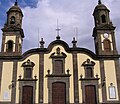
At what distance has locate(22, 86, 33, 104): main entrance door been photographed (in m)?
31.8

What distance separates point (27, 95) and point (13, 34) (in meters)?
8.95

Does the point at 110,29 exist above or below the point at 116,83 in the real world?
above

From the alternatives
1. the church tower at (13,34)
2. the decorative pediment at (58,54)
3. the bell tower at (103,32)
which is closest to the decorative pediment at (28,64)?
the church tower at (13,34)

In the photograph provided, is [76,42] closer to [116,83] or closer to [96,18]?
[96,18]

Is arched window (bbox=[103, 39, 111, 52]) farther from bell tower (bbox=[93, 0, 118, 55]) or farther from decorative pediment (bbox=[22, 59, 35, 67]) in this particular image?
decorative pediment (bbox=[22, 59, 35, 67])

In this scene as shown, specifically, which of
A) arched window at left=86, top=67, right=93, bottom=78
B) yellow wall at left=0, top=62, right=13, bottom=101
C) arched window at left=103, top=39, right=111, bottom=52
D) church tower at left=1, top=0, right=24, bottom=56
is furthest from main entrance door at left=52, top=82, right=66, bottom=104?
arched window at left=103, top=39, right=111, bottom=52

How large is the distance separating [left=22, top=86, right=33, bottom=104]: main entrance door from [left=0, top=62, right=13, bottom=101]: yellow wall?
1.83m

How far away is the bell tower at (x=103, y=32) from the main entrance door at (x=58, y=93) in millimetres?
6937

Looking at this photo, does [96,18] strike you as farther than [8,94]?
Yes

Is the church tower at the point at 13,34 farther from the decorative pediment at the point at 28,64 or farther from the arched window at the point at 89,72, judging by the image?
the arched window at the point at 89,72

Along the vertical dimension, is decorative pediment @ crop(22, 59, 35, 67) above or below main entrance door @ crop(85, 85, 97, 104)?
above

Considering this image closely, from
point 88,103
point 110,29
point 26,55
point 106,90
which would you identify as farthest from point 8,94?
point 110,29

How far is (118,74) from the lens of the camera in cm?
3322

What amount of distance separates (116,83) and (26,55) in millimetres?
12264
